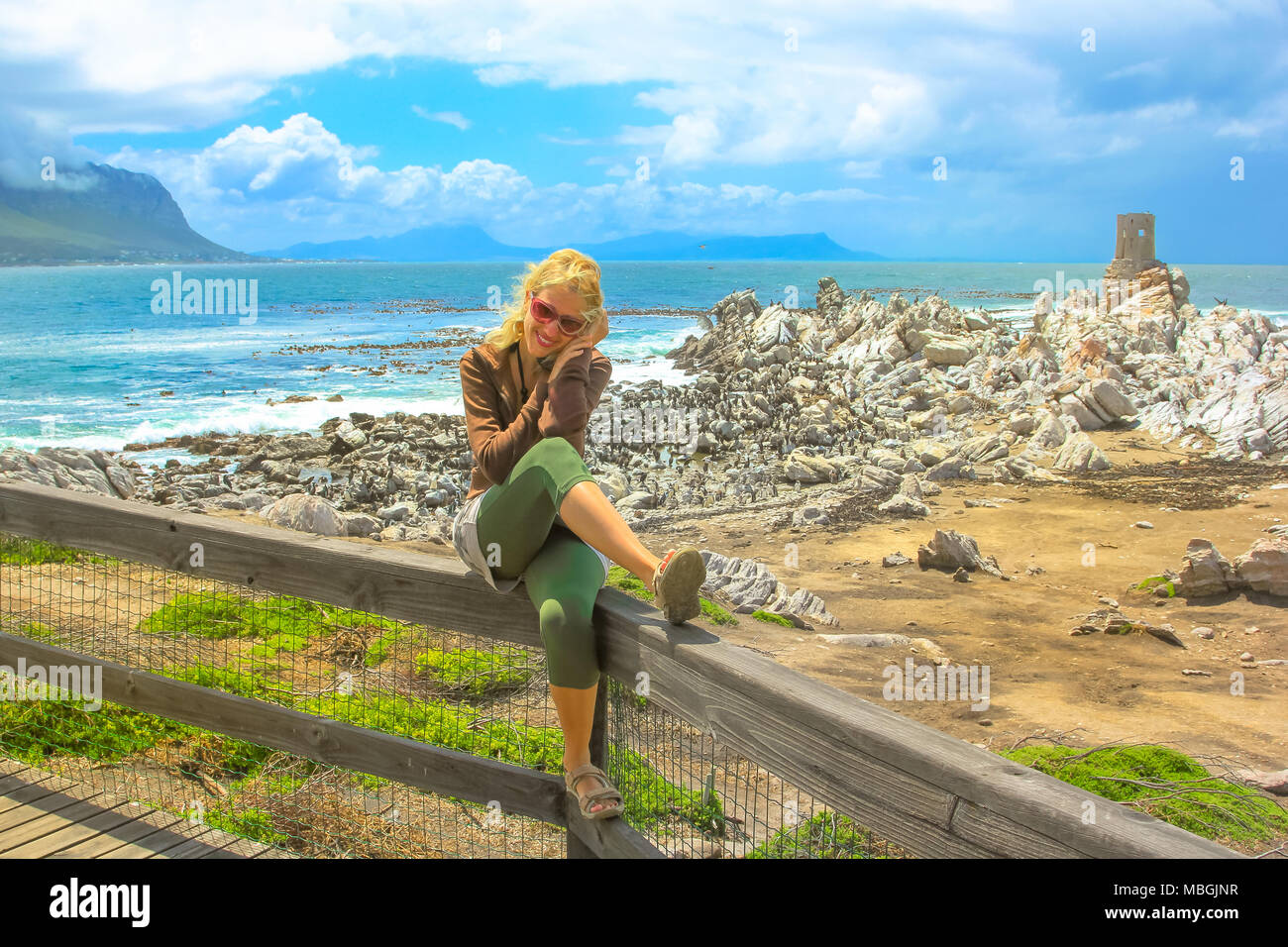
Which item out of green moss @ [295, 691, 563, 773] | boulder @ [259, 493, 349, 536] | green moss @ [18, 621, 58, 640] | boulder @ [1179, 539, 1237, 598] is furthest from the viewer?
boulder @ [259, 493, 349, 536]

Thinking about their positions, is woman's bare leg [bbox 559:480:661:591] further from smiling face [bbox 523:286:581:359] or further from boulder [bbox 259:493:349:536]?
boulder [bbox 259:493:349:536]

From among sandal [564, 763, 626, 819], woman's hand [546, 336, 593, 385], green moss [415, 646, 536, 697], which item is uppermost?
woman's hand [546, 336, 593, 385]

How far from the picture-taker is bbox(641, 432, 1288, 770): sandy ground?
6.75 meters

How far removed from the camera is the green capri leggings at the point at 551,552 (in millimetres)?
2258

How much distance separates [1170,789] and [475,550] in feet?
12.5

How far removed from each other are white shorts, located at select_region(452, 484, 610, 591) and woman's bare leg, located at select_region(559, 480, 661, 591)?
4.1 inches

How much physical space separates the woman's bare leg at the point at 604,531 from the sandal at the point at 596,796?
1.60 feet

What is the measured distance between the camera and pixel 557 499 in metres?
2.39

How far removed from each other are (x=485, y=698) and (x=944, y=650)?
4.76 metres
